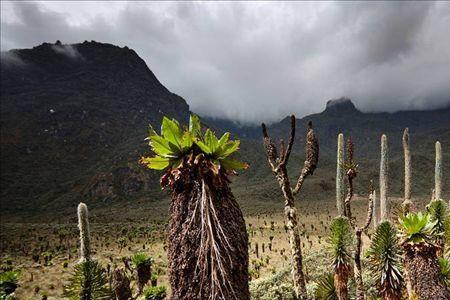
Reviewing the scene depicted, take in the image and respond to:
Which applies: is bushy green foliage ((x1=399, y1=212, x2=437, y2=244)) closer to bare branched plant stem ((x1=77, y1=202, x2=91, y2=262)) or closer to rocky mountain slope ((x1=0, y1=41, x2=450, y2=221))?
bare branched plant stem ((x1=77, y1=202, x2=91, y2=262))

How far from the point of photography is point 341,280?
1160cm

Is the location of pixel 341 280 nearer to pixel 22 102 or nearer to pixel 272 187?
pixel 272 187

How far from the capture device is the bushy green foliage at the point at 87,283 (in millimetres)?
5301

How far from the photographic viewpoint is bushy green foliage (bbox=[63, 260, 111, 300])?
17.4ft

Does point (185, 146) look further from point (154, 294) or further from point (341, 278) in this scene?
point (154, 294)

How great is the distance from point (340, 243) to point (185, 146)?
9263 mm

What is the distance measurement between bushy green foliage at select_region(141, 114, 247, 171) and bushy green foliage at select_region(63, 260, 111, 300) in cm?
231

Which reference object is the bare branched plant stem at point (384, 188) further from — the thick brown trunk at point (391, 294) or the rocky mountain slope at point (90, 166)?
the rocky mountain slope at point (90, 166)

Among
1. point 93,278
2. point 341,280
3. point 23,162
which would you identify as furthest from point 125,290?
point 23,162

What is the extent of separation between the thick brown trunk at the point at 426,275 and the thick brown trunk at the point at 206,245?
8202 mm

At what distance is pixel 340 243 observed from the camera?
38.2 feet

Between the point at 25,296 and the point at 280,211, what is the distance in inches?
2273

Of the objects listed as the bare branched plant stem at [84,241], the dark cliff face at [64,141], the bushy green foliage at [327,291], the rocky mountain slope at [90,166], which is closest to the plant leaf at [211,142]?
the bare branched plant stem at [84,241]

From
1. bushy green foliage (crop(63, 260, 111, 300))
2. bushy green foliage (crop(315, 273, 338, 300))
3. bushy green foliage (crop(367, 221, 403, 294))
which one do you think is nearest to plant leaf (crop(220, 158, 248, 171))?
bushy green foliage (crop(63, 260, 111, 300))
